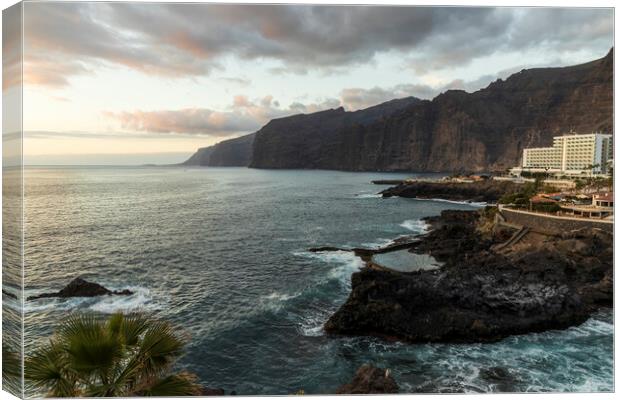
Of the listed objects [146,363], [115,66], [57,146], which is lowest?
[146,363]

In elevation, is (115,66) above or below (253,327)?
above

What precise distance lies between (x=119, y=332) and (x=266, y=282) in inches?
464

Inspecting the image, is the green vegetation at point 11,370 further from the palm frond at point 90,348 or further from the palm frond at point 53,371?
the palm frond at point 90,348

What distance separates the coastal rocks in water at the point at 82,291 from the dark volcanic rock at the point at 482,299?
24.3 feet

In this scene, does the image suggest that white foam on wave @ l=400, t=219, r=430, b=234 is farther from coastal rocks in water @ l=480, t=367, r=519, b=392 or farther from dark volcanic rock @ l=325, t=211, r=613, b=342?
coastal rocks in water @ l=480, t=367, r=519, b=392

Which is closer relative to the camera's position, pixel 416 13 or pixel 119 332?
pixel 119 332

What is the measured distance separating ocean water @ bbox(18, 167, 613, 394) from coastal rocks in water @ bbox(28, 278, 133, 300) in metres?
0.35

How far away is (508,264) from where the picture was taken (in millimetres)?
15734

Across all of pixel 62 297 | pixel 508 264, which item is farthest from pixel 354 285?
pixel 62 297

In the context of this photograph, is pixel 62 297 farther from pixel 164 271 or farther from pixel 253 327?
pixel 253 327

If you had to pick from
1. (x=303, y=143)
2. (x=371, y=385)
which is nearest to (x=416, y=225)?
(x=371, y=385)

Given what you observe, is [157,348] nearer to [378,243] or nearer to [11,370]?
[11,370]

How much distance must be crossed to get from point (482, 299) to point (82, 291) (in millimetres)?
12549

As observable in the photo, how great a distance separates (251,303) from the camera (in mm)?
14078
